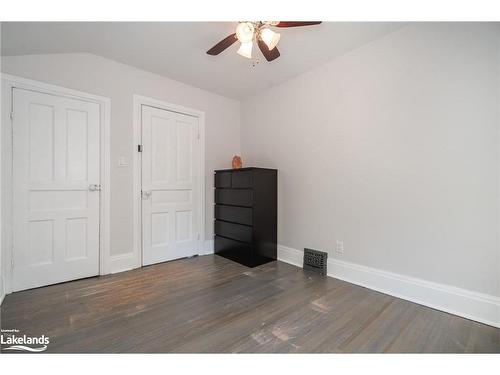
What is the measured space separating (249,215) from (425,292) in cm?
183

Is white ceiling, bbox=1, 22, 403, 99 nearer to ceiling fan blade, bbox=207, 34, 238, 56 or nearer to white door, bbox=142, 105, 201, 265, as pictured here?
ceiling fan blade, bbox=207, 34, 238, 56

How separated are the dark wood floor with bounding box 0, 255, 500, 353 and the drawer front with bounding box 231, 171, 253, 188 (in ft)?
3.71

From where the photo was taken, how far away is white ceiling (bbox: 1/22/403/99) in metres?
1.89

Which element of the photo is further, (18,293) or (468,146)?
(18,293)

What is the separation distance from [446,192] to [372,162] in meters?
0.63

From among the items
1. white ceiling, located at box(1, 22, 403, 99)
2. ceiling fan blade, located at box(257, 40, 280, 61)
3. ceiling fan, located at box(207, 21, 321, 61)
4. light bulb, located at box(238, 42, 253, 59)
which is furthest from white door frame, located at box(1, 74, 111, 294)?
ceiling fan blade, located at box(257, 40, 280, 61)

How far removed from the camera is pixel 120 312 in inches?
69.8

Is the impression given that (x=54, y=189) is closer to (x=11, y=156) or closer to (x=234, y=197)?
(x=11, y=156)

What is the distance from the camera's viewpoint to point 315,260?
2.63 metres

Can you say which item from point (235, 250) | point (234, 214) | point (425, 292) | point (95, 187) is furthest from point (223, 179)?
point (425, 292)

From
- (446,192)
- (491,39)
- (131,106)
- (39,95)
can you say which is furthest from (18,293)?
(491,39)

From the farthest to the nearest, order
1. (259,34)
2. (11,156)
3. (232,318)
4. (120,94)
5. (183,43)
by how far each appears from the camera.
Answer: (120,94)
(183,43)
(11,156)
(259,34)
(232,318)

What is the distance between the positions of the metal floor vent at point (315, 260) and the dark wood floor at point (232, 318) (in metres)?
0.19
